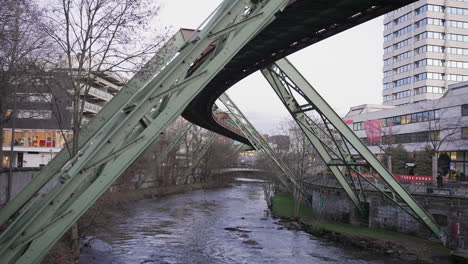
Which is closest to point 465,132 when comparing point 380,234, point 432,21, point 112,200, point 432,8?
point 380,234

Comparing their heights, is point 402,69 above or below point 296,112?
above

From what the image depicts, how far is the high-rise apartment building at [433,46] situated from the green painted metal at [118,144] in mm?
76155

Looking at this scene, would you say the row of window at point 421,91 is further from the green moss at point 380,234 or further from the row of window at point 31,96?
the row of window at point 31,96

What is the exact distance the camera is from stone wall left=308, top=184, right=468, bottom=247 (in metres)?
21.7

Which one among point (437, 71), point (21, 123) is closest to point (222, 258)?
point (21, 123)

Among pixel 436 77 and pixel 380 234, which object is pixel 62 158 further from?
pixel 436 77

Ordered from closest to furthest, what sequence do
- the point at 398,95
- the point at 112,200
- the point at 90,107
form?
the point at 112,200, the point at 90,107, the point at 398,95

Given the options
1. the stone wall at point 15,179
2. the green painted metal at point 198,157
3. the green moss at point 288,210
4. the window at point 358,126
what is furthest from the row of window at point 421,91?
the stone wall at point 15,179

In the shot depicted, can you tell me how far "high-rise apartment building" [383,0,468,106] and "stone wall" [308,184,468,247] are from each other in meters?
52.3

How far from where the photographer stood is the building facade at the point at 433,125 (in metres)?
48.7

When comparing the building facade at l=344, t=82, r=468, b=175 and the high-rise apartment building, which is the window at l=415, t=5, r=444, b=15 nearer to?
the high-rise apartment building

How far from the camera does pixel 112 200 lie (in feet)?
115

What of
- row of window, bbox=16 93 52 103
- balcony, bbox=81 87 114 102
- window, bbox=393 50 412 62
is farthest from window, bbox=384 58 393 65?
row of window, bbox=16 93 52 103

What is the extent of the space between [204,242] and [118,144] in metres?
18.5
